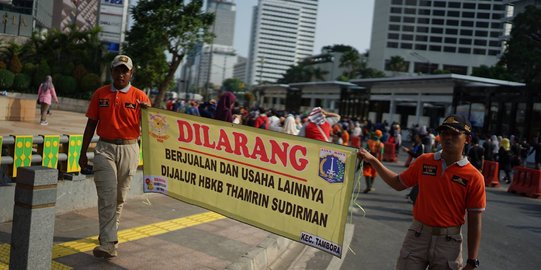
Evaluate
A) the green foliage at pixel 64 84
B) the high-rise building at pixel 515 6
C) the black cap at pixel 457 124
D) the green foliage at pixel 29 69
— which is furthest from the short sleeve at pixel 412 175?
the high-rise building at pixel 515 6

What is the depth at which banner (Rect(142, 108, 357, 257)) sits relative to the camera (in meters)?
4.20

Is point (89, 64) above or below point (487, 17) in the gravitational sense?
below

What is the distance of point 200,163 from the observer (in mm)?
5133

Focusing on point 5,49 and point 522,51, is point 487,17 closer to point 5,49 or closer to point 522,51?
point 522,51

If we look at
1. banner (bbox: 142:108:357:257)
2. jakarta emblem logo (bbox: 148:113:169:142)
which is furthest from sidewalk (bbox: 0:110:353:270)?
jakarta emblem logo (bbox: 148:113:169:142)

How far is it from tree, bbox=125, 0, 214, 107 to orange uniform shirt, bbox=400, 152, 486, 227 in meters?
27.0

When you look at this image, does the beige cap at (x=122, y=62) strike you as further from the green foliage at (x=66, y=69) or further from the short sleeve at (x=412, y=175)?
the green foliage at (x=66, y=69)

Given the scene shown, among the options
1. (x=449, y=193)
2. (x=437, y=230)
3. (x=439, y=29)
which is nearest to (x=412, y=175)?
(x=449, y=193)

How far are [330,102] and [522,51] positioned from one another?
76.7ft

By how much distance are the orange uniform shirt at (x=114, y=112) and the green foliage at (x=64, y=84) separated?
27.0 metres

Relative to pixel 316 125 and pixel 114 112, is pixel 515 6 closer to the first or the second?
pixel 316 125

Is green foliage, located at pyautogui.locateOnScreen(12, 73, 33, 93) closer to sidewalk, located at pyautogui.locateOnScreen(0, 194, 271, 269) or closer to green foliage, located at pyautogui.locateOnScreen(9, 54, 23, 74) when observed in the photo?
green foliage, located at pyautogui.locateOnScreen(9, 54, 23, 74)

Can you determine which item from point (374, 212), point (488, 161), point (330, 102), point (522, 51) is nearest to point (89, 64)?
point (488, 161)

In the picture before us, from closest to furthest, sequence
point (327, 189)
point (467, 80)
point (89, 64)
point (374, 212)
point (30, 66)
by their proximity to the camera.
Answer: point (327, 189) → point (374, 212) → point (30, 66) → point (89, 64) → point (467, 80)
